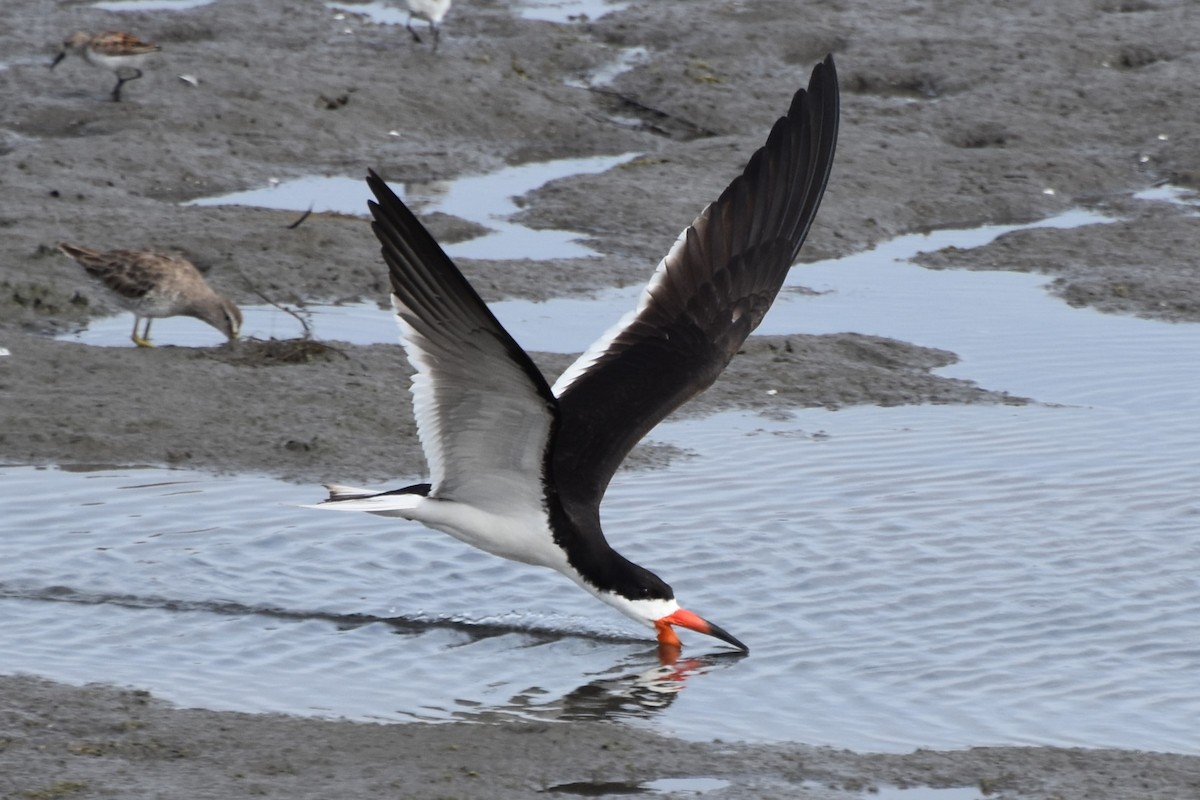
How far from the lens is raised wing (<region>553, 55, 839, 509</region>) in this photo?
6949 millimetres

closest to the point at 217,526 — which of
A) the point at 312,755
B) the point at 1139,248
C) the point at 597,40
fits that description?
the point at 312,755

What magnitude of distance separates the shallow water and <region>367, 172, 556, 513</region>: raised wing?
2.40 feet

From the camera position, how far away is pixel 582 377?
23.7 feet

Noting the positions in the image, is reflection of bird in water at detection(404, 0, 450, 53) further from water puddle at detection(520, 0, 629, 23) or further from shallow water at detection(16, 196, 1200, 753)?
shallow water at detection(16, 196, 1200, 753)

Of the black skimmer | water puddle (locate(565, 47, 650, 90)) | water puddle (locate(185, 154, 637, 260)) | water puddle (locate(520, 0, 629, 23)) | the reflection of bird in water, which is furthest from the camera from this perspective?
water puddle (locate(520, 0, 629, 23))

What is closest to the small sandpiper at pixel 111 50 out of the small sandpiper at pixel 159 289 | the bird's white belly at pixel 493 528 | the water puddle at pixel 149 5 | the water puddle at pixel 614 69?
the water puddle at pixel 149 5

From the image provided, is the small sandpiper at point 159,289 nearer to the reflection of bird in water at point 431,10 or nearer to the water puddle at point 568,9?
the reflection of bird in water at point 431,10

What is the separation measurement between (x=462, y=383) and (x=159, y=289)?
177 inches

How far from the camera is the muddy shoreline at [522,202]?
5641 millimetres

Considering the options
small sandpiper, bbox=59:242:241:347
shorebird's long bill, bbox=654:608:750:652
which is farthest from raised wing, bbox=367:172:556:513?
small sandpiper, bbox=59:242:241:347

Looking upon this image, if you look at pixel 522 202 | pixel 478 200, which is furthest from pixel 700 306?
pixel 478 200

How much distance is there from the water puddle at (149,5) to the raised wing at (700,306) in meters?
11.9

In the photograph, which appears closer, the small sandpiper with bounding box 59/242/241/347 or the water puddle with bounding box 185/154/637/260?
the small sandpiper with bounding box 59/242/241/347

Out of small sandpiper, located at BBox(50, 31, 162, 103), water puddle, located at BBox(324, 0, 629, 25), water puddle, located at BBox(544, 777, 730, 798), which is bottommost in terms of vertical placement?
water puddle, located at BBox(544, 777, 730, 798)
